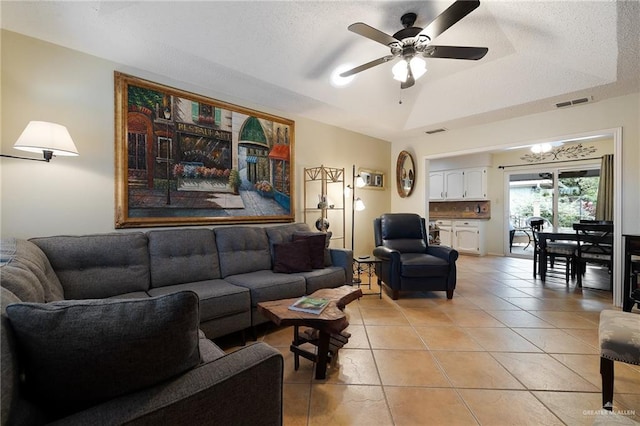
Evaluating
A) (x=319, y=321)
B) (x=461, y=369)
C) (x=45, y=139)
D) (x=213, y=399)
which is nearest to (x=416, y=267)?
(x=461, y=369)

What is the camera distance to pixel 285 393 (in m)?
1.75

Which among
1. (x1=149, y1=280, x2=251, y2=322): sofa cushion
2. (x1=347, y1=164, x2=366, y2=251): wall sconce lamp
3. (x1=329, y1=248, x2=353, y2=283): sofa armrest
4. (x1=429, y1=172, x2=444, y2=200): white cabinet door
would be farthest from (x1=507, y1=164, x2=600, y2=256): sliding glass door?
(x1=149, y1=280, x2=251, y2=322): sofa cushion

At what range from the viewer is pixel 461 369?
1992 mm

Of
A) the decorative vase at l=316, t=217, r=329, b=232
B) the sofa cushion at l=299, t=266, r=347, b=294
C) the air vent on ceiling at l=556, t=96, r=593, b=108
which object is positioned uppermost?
the air vent on ceiling at l=556, t=96, r=593, b=108

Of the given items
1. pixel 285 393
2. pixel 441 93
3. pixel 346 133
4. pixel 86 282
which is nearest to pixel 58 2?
pixel 86 282

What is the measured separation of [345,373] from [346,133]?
3.72m

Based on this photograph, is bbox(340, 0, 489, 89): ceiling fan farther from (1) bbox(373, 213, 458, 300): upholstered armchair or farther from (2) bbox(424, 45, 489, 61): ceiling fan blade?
(1) bbox(373, 213, 458, 300): upholstered armchair

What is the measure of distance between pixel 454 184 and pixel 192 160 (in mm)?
6452

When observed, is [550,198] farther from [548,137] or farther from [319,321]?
[319,321]

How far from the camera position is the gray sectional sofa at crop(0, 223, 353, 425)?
747 mm

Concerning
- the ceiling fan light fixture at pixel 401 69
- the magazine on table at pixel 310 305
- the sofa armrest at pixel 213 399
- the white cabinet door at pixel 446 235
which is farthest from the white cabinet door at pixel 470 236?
the sofa armrest at pixel 213 399

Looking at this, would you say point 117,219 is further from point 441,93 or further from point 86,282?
point 441,93

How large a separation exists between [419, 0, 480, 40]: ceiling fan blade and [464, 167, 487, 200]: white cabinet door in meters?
5.62

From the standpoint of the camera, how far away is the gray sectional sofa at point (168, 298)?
0.75m
